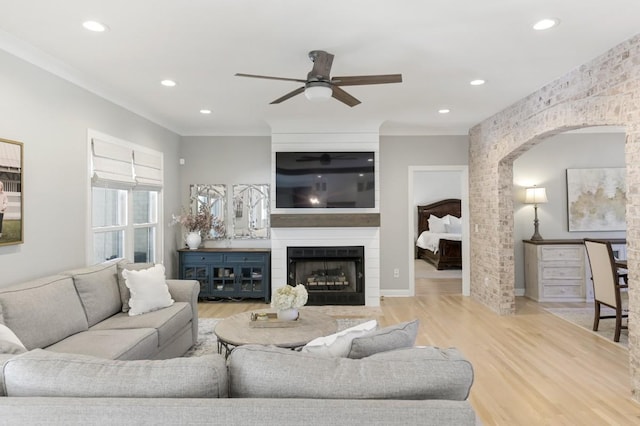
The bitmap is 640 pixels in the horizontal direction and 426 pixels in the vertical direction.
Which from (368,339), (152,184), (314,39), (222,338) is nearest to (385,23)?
(314,39)

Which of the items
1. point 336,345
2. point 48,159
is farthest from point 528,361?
point 48,159

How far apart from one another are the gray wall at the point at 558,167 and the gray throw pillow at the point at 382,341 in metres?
5.05

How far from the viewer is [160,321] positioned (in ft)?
9.85

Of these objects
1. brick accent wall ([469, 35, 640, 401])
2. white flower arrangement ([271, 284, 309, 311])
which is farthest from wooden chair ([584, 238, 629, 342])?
white flower arrangement ([271, 284, 309, 311])

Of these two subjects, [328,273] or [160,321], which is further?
[328,273]

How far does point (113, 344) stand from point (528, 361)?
11.1 ft

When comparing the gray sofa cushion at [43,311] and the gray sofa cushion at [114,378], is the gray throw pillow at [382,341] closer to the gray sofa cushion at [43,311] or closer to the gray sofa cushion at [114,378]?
the gray sofa cushion at [114,378]

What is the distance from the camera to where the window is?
3.79 meters

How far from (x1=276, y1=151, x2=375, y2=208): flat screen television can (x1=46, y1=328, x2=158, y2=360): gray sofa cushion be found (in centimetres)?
Answer: 292

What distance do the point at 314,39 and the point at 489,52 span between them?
56.9 inches

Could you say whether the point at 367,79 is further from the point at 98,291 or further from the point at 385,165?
the point at 385,165

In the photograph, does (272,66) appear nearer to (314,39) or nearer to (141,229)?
(314,39)

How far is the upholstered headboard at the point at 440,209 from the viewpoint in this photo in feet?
32.0

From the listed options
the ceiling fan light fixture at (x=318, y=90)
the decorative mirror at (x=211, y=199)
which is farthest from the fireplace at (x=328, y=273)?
the ceiling fan light fixture at (x=318, y=90)
